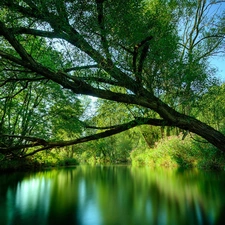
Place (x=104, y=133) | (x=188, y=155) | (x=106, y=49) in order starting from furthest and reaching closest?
(x=188, y=155), (x=104, y=133), (x=106, y=49)

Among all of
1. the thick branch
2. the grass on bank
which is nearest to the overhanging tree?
the thick branch

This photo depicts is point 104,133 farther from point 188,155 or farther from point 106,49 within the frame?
point 188,155

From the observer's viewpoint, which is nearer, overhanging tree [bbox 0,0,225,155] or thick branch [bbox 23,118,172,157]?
overhanging tree [bbox 0,0,225,155]

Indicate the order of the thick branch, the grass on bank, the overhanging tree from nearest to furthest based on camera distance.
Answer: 1. the overhanging tree
2. the thick branch
3. the grass on bank

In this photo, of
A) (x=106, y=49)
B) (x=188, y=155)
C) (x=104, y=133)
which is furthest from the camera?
(x=188, y=155)

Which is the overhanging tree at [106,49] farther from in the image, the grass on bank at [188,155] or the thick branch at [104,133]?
the grass on bank at [188,155]

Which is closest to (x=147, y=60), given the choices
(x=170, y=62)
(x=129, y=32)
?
(x=170, y=62)

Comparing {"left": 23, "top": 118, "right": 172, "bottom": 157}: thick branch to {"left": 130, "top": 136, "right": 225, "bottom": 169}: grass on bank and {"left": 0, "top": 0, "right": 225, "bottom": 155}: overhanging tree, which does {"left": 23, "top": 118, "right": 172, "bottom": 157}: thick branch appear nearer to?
{"left": 0, "top": 0, "right": 225, "bottom": 155}: overhanging tree

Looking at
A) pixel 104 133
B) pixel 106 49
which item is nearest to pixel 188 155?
pixel 104 133

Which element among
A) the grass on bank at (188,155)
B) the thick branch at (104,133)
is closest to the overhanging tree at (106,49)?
the thick branch at (104,133)

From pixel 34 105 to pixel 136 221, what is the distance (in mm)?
15481

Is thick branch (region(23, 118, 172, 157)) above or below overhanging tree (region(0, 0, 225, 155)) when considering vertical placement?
below

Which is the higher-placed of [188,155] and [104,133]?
[104,133]

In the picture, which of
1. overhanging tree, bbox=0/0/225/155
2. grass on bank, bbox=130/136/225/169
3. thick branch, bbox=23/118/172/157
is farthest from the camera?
grass on bank, bbox=130/136/225/169
